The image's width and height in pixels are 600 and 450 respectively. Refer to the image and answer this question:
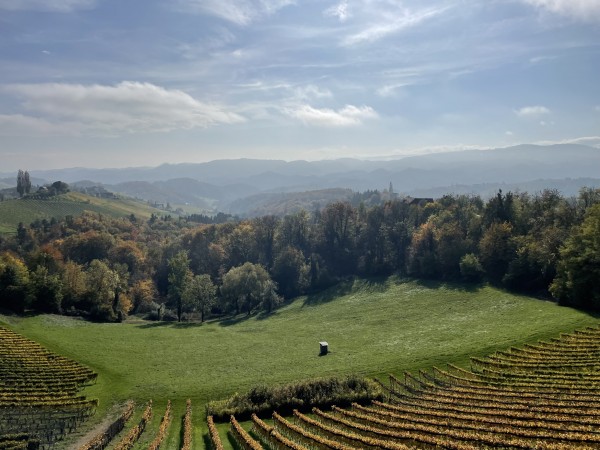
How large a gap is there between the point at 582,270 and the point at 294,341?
167 ft

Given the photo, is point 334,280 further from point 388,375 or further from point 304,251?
point 388,375

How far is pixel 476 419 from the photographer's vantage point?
32.3m

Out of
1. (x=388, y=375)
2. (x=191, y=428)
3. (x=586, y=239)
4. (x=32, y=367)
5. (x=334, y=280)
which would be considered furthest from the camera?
(x=334, y=280)

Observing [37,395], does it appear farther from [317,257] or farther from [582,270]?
[317,257]

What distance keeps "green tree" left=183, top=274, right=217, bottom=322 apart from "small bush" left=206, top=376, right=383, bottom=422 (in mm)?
71173

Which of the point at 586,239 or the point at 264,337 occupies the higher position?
the point at 586,239

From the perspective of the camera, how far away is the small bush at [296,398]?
146 ft

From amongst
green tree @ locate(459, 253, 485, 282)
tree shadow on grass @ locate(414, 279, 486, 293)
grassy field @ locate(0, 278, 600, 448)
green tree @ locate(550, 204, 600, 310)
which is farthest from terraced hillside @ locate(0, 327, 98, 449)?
green tree @ locate(459, 253, 485, 282)

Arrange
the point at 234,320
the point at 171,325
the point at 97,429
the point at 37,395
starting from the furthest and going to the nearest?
1. the point at 234,320
2. the point at 171,325
3. the point at 37,395
4. the point at 97,429

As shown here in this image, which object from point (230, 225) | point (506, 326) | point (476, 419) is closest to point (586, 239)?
point (506, 326)

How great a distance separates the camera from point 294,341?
8075 centimetres

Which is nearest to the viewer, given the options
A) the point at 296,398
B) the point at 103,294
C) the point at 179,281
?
the point at 296,398

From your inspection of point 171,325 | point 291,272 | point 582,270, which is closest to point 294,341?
point 171,325

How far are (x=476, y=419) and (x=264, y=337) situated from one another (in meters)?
58.5
